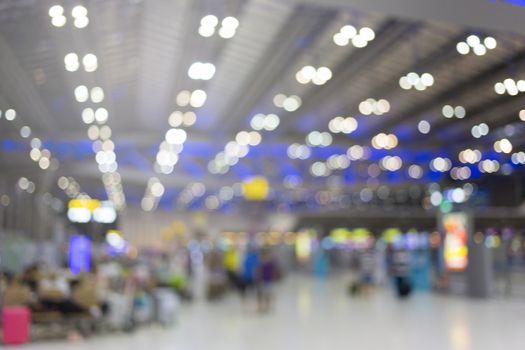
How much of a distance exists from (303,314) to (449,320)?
3348mm

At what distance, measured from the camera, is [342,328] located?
12250 millimetres

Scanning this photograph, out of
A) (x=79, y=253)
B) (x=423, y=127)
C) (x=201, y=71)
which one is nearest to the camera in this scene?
(x=423, y=127)

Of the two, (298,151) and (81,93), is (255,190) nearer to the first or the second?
(81,93)

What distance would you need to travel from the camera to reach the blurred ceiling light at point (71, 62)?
13.9 m

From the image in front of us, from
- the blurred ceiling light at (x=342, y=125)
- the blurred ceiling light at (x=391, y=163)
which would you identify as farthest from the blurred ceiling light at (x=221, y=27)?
the blurred ceiling light at (x=342, y=125)

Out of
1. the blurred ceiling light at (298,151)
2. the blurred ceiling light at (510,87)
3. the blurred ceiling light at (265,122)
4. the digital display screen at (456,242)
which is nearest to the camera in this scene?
the blurred ceiling light at (510,87)

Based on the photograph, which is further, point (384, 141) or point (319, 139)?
point (319, 139)

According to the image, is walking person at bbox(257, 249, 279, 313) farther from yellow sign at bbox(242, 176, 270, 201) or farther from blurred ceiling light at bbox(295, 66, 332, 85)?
blurred ceiling light at bbox(295, 66, 332, 85)

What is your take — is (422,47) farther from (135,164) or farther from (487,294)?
(135,164)

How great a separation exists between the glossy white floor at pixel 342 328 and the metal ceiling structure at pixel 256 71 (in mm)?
3109

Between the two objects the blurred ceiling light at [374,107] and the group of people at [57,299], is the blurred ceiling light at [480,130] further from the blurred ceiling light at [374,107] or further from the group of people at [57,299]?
the blurred ceiling light at [374,107]

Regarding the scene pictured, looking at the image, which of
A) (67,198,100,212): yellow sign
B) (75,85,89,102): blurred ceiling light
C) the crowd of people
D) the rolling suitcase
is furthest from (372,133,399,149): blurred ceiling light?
(67,198,100,212): yellow sign

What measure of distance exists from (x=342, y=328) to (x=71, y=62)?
26.2 feet

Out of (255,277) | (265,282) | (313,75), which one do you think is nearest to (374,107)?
(313,75)
